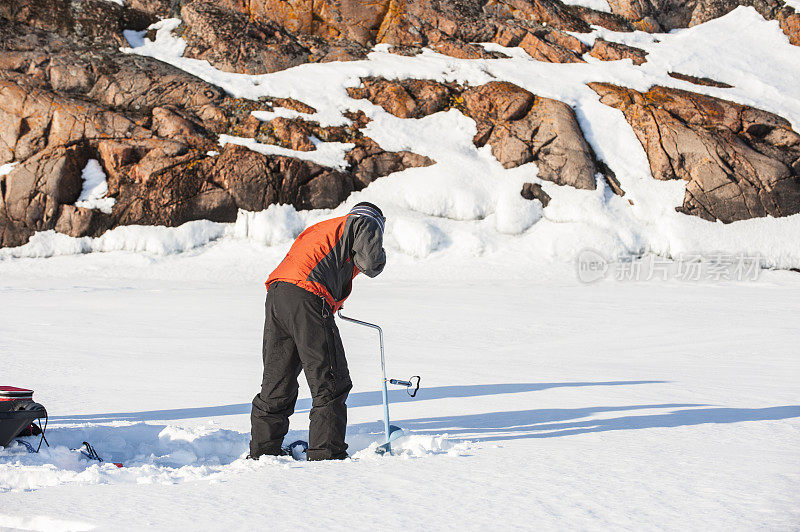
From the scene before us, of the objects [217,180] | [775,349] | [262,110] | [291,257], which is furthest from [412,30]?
[291,257]

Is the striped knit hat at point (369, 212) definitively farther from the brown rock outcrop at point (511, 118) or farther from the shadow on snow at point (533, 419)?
the brown rock outcrop at point (511, 118)

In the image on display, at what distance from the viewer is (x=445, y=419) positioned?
4324mm

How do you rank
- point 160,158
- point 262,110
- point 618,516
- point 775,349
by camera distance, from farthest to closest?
1. point 262,110
2. point 160,158
3. point 775,349
4. point 618,516

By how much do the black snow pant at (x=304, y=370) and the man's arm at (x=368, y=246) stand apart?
1.02 feet

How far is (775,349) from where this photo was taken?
7535mm

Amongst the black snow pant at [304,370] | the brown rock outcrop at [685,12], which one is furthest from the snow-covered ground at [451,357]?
the brown rock outcrop at [685,12]

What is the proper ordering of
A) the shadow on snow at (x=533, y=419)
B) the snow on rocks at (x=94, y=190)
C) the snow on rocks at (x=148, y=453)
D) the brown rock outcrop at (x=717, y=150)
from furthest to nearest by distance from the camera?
the brown rock outcrop at (x=717, y=150)
the snow on rocks at (x=94, y=190)
the shadow on snow at (x=533, y=419)
the snow on rocks at (x=148, y=453)

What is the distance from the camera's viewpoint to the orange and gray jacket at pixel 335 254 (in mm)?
3348

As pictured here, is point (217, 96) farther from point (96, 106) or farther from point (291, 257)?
point (291, 257)

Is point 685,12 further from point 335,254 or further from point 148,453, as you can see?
point 148,453

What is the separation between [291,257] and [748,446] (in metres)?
2.66

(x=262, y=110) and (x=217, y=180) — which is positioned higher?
(x=262, y=110)

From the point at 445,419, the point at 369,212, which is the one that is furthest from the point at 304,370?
the point at 445,419

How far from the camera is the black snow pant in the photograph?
10.9ft
